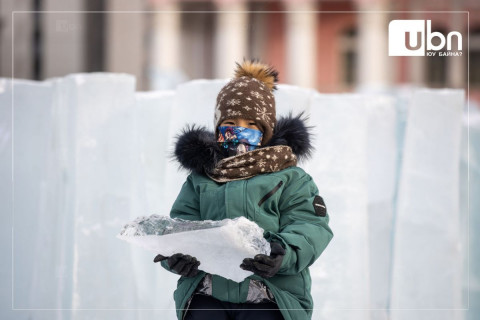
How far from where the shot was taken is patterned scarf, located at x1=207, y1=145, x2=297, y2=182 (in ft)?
7.95

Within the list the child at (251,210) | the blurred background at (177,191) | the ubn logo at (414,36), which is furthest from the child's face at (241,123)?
the ubn logo at (414,36)

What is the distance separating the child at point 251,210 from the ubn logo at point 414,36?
1.14m

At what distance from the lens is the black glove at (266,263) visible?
7.13ft

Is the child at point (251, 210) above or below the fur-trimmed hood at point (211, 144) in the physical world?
below

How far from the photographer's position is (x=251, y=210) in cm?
237

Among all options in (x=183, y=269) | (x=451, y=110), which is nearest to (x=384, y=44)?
(x=451, y=110)

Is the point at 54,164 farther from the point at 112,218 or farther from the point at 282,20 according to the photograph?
the point at 282,20

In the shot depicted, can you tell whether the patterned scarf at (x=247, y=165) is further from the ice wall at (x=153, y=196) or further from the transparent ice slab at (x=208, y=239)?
the ice wall at (x=153, y=196)

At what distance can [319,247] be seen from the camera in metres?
2.37

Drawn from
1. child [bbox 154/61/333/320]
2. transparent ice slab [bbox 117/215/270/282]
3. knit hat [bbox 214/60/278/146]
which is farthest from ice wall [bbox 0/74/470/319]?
transparent ice slab [bbox 117/215/270/282]

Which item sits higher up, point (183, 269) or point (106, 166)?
point (106, 166)

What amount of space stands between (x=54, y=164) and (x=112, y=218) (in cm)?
40

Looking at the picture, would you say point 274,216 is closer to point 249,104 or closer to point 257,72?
point 249,104

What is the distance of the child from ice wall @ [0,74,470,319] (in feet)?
3.18
